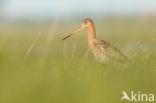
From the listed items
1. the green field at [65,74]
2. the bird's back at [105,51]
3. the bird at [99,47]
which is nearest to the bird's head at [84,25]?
the bird at [99,47]

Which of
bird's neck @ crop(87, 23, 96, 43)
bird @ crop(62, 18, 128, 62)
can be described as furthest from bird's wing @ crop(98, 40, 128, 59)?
bird's neck @ crop(87, 23, 96, 43)

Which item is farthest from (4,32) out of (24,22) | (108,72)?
(108,72)

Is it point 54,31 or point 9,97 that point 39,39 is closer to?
point 54,31

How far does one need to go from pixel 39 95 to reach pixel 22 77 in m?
0.16

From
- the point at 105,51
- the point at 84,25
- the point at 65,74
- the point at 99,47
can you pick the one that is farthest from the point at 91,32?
the point at 65,74

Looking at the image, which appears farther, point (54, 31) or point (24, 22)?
point (24, 22)

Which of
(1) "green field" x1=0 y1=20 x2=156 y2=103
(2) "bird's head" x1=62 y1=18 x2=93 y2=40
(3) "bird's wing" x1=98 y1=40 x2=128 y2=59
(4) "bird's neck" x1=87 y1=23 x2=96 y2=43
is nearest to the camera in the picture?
(1) "green field" x1=0 y1=20 x2=156 y2=103

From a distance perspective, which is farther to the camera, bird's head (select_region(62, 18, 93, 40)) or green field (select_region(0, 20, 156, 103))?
bird's head (select_region(62, 18, 93, 40))

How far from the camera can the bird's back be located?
5863 millimetres

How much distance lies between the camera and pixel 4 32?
552cm

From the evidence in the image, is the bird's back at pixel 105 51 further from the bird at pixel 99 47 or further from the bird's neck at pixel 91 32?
the bird's neck at pixel 91 32

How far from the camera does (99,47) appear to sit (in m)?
6.27

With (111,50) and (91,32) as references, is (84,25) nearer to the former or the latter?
(91,32)

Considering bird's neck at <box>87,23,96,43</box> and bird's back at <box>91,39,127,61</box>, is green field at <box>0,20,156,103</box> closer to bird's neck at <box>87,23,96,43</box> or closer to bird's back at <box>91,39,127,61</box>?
bird's back at <box>91,39,127,61</box>
